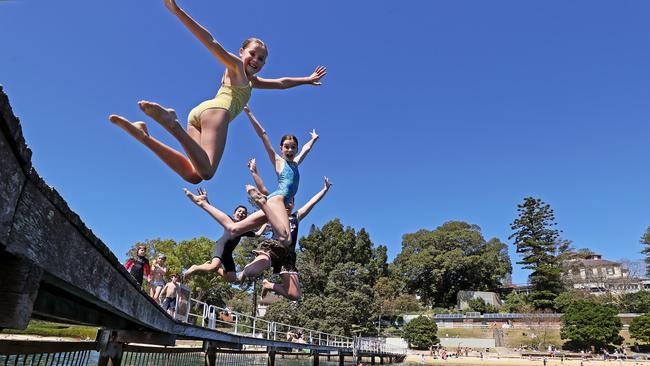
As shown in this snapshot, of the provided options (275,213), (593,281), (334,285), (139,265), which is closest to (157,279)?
(139,265)

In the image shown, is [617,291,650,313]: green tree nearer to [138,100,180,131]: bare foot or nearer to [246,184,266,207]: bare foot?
[246,184,266,207]: bare foot

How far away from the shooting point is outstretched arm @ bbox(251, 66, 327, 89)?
14.3 feet

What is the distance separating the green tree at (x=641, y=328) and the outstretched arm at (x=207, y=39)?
59712mm

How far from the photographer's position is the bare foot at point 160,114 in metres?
3.07

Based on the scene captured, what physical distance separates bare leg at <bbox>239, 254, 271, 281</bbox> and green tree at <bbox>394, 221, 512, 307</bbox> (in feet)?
247

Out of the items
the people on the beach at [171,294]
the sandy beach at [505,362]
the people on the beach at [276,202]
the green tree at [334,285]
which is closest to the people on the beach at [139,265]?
the people on the beach at [171,294]

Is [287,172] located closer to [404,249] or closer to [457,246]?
[457,246]

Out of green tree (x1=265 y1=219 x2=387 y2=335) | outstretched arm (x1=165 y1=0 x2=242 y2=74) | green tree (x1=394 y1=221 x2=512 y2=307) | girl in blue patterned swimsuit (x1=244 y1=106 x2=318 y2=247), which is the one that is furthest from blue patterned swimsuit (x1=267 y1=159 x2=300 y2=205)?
green tree (x1=394 y1=221 x2=512 y2=307)

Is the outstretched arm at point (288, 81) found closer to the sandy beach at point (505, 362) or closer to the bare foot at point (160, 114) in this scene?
the bare foot at point (160, 114)

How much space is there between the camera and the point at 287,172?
21.0 feet

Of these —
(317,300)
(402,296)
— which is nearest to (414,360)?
(317,300)

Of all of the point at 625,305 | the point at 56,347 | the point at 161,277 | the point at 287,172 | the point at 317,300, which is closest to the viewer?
the point at 56,347

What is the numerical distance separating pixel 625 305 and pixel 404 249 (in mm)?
41521

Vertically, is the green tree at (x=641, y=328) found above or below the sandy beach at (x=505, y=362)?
above
